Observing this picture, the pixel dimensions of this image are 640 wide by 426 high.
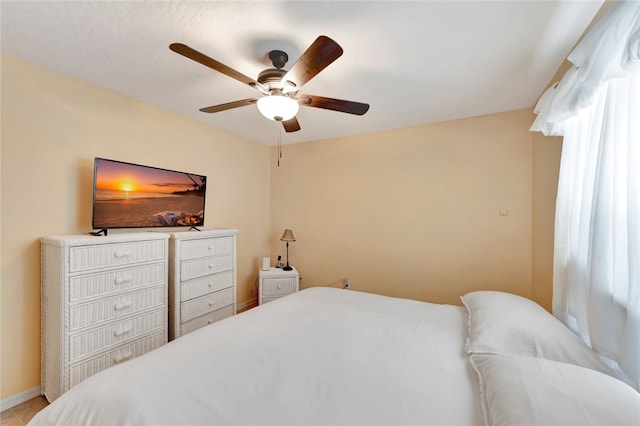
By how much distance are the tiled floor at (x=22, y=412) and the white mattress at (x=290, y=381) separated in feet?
4.27

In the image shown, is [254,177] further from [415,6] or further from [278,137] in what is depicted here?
[415,6]

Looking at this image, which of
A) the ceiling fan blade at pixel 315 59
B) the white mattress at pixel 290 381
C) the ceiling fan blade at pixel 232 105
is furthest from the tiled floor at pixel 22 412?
the ceiling fan blade at pixel 315 59

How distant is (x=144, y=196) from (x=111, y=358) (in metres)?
1.36

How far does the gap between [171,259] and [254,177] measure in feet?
5.71

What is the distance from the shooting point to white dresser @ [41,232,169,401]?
186 cm

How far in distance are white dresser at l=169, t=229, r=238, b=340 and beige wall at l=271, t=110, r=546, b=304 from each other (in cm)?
120

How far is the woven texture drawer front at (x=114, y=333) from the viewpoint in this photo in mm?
1898

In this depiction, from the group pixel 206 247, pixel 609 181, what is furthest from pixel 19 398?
pixel 609 181

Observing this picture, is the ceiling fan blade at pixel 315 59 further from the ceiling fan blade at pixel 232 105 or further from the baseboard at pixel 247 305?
the baseboard at pixel 247 305

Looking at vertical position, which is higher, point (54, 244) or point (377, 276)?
point (54, 244)

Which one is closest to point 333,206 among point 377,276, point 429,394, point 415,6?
point 377,276

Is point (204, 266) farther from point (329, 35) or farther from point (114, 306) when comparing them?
point (329, 35)

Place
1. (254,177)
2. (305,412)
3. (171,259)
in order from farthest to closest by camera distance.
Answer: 1. (254,177)
2. (171,259)
3. (305,412)

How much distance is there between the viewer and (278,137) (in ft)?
12.3
